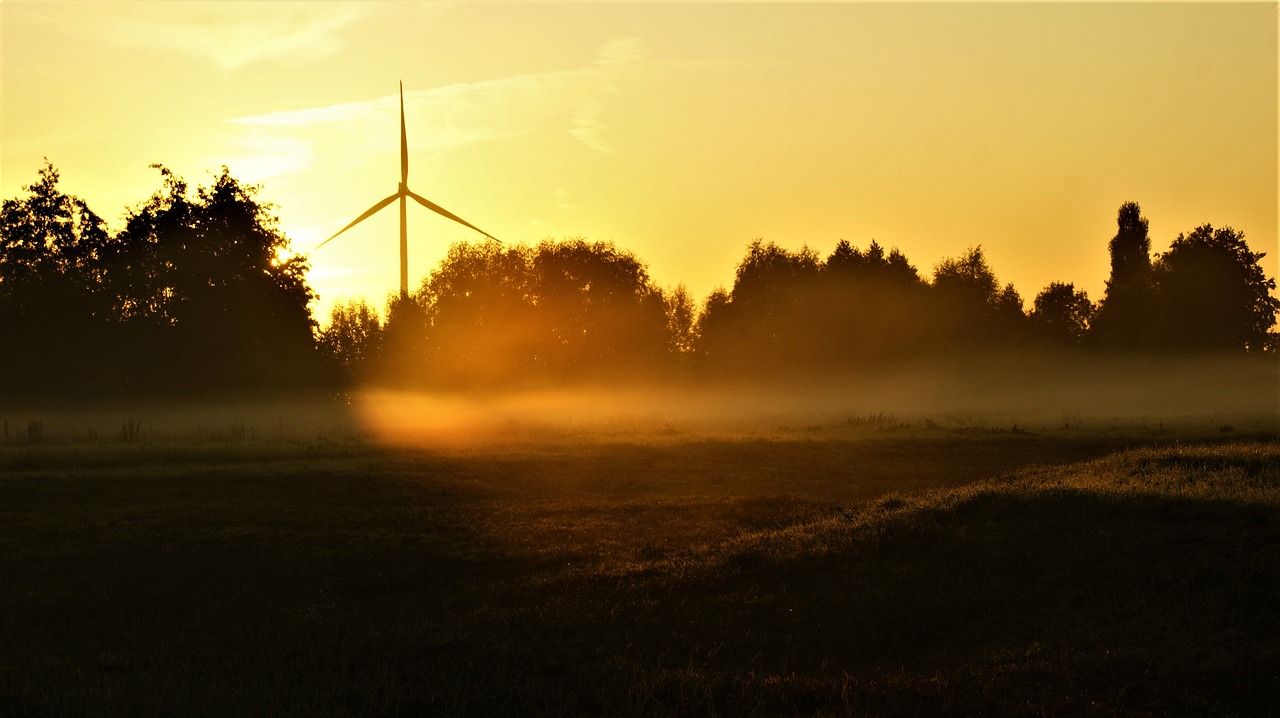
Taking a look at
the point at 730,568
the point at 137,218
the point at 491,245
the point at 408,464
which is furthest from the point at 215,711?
the point at 491,245

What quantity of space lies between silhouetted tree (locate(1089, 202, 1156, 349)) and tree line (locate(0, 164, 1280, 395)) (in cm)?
Result: 16

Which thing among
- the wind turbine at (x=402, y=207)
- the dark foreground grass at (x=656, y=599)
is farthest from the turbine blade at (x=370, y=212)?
the dark foreground grass at (x=656, y=599)

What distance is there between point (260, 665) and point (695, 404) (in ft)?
281

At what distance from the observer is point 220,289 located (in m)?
68.5

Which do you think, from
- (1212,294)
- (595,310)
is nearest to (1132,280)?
(1212,294)

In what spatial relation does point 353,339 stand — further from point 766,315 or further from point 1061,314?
point 1061,314

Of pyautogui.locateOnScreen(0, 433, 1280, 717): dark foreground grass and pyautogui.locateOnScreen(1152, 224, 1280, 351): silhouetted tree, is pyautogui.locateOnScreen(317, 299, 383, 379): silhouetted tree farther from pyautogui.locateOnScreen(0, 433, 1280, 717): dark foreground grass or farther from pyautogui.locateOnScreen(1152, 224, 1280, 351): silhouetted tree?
pyautogui.locateOnScreen(1152, 224, 1280, 351): silhouetted tree

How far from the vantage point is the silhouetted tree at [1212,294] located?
97562mm

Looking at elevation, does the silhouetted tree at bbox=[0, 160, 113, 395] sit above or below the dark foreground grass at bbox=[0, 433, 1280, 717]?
above

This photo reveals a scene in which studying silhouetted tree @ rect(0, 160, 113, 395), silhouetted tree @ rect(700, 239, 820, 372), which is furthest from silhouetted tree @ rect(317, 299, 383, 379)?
silhouetted tree @ rect(700, 239, 820, 372)

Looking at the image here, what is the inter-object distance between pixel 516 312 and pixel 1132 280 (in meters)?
61.5

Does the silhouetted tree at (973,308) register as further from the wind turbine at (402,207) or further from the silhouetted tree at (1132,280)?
the wind turbine at (402,207)

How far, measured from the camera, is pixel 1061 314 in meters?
117

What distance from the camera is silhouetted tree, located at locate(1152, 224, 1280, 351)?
320 ft
